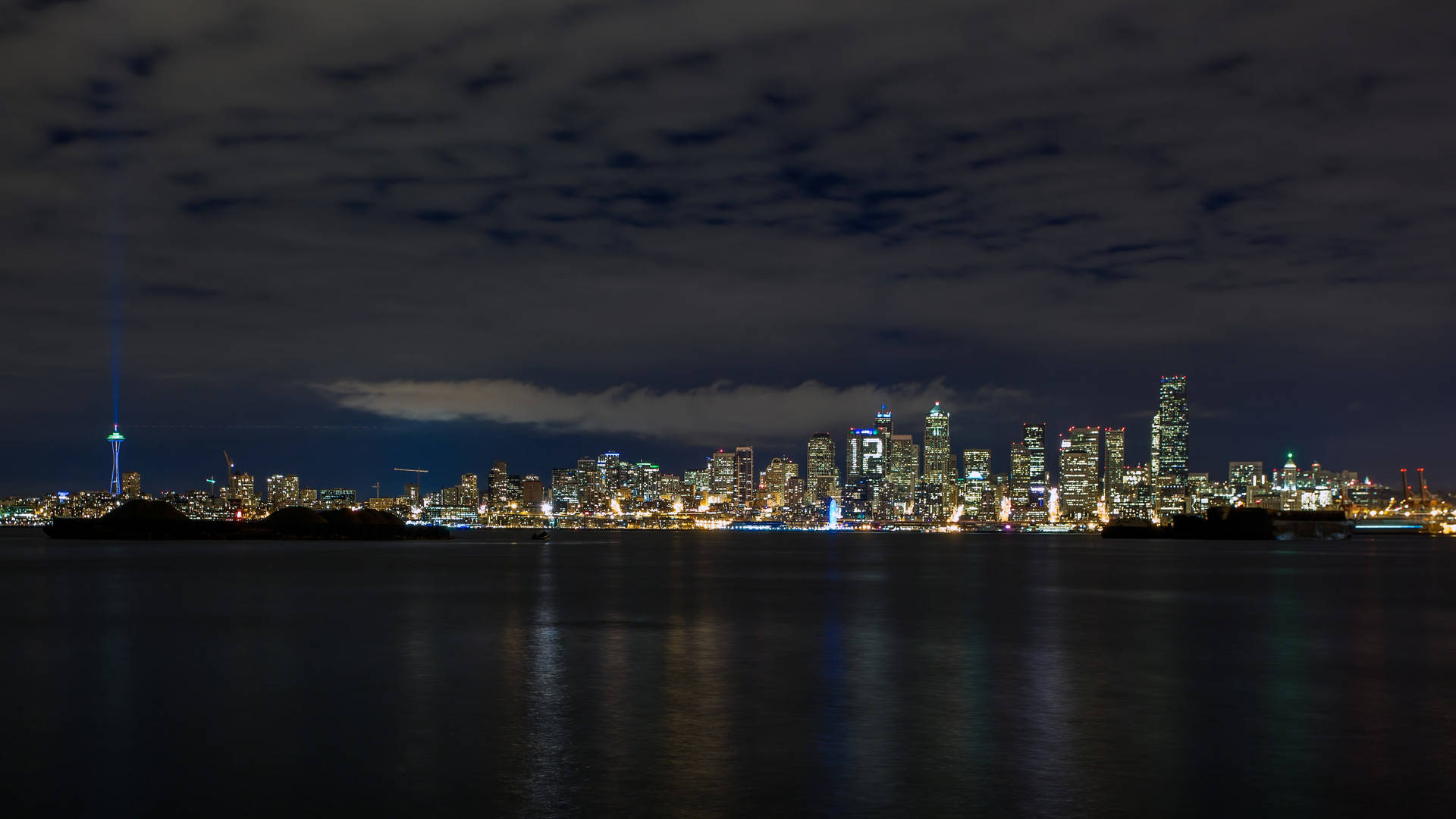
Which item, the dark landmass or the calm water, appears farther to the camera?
the dark landmass

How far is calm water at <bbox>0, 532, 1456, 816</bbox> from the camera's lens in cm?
1695

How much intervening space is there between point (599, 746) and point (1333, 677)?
65.8 feet

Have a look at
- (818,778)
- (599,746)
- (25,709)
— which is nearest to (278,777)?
(599,746)

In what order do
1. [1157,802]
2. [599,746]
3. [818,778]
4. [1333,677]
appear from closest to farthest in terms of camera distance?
[1157,802] → [818,778] → [599,746] → [1333,677]

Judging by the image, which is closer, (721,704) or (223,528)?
(721,704)

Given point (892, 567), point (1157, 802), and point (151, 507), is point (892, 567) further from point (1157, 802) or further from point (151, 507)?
point (151, 507)

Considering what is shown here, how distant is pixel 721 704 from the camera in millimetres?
24859

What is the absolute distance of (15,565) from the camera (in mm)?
89750

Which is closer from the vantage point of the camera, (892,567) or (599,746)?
(599,746)

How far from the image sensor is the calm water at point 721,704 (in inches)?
667

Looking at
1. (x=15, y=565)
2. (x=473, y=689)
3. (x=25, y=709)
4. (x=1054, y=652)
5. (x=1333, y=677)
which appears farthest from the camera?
(x=15, y=565)

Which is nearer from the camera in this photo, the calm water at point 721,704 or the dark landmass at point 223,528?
the calm water at point 721,704

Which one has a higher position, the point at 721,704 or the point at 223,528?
the point at 721,704

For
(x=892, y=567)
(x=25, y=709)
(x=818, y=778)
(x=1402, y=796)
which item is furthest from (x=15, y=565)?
(x=1402, y=796)
